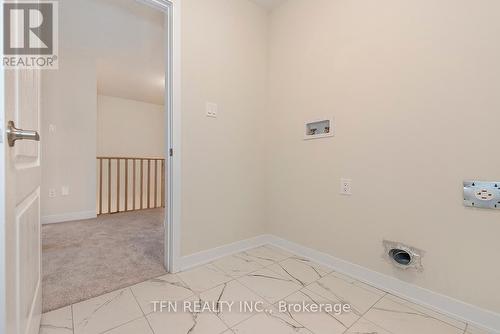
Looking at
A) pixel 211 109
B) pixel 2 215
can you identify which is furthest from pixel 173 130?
pixel 2 215

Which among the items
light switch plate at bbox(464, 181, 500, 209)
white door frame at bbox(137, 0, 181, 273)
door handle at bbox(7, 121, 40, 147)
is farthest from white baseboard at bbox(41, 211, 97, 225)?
light switch plate at bbox(464, 181, 500, 209)

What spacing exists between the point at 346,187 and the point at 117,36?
291cm

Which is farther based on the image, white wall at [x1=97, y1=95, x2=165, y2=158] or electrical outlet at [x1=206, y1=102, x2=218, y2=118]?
white wall at [x1=97, y1=95, x2=165, y2=158]

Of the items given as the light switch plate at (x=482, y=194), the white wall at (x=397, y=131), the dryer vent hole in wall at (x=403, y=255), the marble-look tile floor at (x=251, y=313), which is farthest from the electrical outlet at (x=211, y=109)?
the light switch plate at (x=482, y=194)

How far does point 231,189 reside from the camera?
2010 millimetres

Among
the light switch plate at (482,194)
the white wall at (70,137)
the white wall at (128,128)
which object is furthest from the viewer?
the white wall at (128,128)

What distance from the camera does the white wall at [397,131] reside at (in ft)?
3.80

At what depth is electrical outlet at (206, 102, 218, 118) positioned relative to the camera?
183 centimetres

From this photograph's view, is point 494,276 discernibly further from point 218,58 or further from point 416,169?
point 218,58

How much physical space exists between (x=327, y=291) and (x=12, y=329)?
4.73ft

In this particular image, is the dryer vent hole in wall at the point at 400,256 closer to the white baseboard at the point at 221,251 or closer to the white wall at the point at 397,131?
the white wall at the point at 397,131

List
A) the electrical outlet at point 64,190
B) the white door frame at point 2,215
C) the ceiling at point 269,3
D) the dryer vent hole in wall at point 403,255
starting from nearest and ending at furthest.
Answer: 1. the white door frame at point 2,215
2. the dryer vent hole in wall at point 403,255
3. the ceiling at point 269,3
4. the electrical outlet at point 64,190

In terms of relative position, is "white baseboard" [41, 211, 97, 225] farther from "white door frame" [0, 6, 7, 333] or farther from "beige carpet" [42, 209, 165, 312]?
"white door frame" [0, 6, 7, 333]

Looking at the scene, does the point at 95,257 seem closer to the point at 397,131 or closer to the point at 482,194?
the point at 397,131
